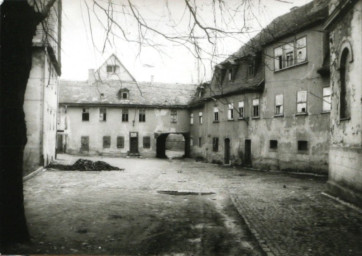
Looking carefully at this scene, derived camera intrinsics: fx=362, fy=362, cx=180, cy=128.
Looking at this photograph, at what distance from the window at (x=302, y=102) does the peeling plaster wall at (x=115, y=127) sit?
2164 cm

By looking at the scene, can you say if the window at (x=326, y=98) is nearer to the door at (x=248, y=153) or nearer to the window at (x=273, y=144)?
the window at (x=273, y=144)

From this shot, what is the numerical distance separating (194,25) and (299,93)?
17.4 meters

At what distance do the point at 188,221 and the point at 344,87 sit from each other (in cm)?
721

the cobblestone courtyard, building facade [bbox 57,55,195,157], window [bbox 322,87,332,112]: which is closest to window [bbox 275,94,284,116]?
window [bbox 322,87,332,112]

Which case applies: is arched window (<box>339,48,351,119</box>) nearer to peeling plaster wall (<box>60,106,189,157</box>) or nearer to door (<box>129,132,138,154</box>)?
peeling plaster wall (<box>60,106,189,157</box>)

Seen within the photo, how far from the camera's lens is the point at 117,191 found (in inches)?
577

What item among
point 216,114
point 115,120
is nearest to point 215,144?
point 216,114

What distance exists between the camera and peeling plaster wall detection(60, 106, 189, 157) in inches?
1613

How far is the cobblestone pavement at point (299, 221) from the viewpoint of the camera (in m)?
6.76

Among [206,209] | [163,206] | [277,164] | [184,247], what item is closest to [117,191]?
[163,206]

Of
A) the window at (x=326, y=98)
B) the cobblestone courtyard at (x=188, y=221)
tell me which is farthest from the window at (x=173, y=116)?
the cobblestone courtyard at (x=188, y=221)

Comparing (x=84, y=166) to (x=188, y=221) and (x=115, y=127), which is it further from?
(x=115, y=127)

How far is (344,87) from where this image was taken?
12234mm

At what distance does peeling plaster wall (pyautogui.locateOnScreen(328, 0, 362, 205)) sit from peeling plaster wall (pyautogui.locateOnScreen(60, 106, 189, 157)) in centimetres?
2937
